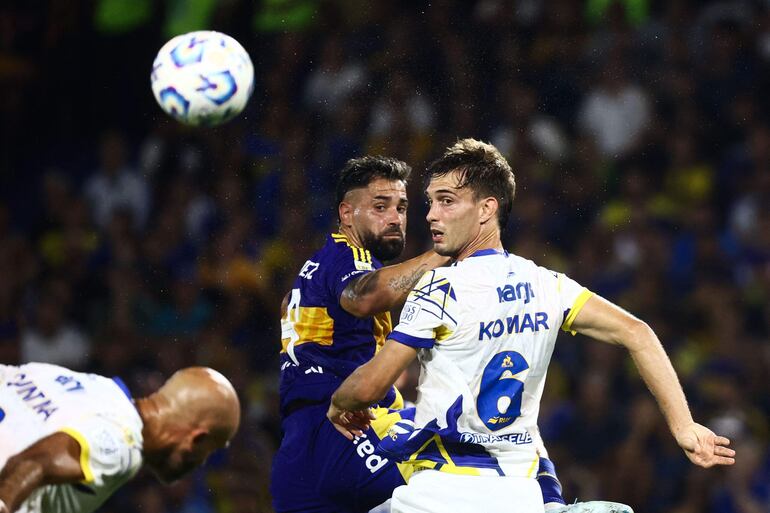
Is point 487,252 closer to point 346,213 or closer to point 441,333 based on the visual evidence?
point 441,333

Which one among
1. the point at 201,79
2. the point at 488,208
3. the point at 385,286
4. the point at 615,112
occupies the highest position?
the point at 615,112

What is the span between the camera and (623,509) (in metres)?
4.19

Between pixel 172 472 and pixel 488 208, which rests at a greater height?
pixel 488 208

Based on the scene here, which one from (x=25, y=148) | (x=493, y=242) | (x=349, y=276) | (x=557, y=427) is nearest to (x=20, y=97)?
(x=25, y=148)

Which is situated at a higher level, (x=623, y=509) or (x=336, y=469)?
(x=623, y=509)

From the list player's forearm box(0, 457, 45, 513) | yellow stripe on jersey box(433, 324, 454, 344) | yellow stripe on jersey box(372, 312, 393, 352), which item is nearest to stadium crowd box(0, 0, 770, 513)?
yellow stripe on jersey box(372, 312, 393, 352)

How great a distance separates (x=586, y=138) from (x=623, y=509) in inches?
227

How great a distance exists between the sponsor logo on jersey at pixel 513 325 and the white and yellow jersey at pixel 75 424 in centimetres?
132

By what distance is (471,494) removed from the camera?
4145mm

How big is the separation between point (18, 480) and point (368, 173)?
249 centimetres

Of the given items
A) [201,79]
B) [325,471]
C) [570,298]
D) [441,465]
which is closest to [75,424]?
[441,465]

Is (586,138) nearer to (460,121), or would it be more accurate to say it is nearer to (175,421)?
(460,121)

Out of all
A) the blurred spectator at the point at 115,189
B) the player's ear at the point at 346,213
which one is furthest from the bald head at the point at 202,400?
the blurred spectator at the point at 115,189

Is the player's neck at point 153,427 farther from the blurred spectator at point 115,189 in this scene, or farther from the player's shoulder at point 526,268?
the blurred spectator at point 115,189
